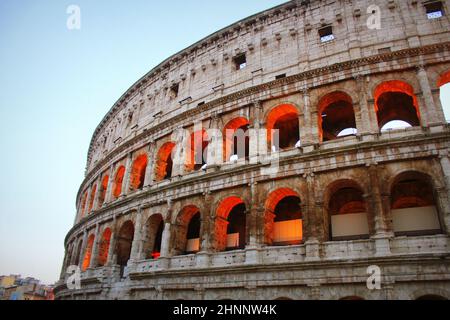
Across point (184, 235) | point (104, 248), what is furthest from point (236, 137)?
point (104, 248)

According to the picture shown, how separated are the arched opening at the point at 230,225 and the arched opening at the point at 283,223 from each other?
1674 mm

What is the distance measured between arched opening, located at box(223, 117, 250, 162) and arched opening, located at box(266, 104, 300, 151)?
4.54 ft

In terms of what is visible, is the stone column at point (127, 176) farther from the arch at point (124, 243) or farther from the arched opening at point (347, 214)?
the arched opening at point (347, 214)

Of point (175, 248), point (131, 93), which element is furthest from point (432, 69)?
point (131, 93)

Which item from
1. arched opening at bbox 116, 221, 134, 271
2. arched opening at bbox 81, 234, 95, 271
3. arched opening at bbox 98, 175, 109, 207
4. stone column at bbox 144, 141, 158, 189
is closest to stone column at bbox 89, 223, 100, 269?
arched opening at bbox 81, 234, 95, 271

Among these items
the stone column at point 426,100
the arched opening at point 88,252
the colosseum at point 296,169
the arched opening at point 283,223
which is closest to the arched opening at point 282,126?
the colosseum at point 296,169

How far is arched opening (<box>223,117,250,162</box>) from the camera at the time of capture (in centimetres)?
1664

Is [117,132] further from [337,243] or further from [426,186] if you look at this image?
[426,186]

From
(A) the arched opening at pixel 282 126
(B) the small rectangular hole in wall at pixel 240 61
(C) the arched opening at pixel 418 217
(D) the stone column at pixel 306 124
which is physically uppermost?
(B) the small rectangular hole in wall at pixel 240 61

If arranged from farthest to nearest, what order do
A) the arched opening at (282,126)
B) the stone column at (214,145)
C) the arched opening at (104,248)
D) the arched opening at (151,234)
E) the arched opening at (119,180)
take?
the arched opening at (119,180), the arched opening at (104,248), the arched opening at (151,234), the stone column at (214,145), the arched opening at (282,126)

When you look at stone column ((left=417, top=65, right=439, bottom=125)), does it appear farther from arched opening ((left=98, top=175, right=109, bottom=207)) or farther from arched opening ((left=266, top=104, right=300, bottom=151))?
arched opening ((left=98, top=175, right=109, bottom=207))

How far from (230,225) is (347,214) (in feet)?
19.9

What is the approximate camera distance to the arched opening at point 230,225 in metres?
14.9

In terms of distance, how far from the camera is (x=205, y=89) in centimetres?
1900
